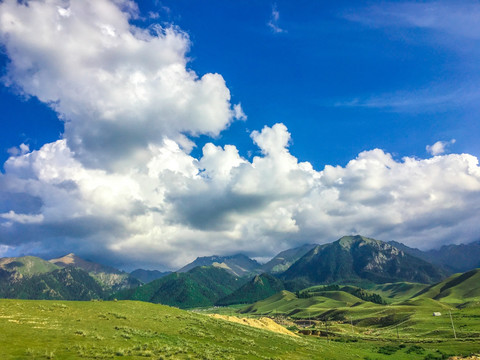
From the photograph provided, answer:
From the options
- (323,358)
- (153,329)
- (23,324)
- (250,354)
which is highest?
(23,324)

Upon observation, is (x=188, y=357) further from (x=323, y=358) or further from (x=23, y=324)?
(x=323, y=358)

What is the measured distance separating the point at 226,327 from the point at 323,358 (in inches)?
829

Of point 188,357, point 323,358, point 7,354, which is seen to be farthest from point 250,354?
point 7,354

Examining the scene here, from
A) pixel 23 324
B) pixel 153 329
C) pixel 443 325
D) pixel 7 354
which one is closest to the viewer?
pixel 7 354

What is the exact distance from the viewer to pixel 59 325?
1693 inches

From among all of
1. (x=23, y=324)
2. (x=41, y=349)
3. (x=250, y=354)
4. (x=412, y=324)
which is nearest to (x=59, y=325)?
(x=23, y=324)

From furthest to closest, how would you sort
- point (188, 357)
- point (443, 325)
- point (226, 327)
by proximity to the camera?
point (443, 325), point (226, 327), point (188, 357)

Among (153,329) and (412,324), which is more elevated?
(153,329)

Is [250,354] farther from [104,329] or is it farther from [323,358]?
[104,329]

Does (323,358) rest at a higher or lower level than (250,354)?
lower

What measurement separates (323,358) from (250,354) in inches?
694

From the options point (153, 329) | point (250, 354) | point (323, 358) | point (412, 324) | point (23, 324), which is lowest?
point (412, 324)

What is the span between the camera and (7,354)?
28.7 m

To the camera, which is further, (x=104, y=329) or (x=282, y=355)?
(x=282, y=355)
